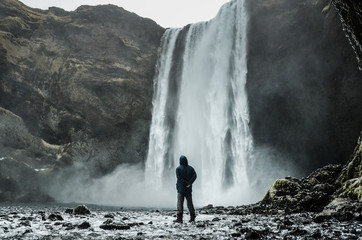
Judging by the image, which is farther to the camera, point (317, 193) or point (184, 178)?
point (317, 193)

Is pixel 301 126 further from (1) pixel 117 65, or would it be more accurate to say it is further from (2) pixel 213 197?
(1) pixel 117 65

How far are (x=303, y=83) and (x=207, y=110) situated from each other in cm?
1084

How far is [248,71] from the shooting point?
32938mm

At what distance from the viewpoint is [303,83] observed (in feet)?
97.3

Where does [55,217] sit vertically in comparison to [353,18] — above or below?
below

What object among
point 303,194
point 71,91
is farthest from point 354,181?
point 71,91

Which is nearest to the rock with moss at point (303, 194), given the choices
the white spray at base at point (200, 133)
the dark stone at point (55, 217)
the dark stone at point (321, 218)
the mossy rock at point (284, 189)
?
the mossy rock at point (284, 189)

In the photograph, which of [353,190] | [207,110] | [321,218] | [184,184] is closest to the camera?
[321,218]

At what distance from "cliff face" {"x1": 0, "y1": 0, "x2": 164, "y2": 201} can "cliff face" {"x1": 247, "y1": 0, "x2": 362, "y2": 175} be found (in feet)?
56.0

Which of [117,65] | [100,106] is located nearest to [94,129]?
[100,106]

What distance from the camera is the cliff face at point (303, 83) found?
1061 inches

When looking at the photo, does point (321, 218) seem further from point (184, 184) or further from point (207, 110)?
point (207, 110)

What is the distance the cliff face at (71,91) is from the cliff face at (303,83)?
17.1 m

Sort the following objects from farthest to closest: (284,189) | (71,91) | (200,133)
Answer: (71,91) → (200,133) → (284,189)
